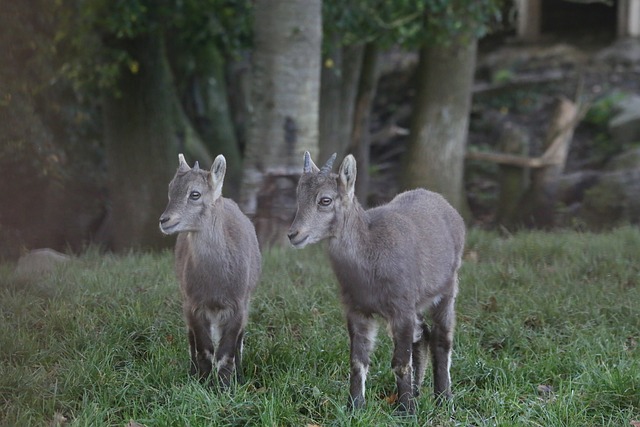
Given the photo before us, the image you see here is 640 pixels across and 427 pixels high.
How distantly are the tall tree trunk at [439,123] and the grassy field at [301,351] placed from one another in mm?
4436

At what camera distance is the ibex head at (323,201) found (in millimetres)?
5316

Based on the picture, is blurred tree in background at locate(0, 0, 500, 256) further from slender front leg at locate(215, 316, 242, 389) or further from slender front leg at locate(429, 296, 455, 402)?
slender front leg at locate(429, 296, 455, 402)

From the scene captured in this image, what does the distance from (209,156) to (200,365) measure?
8.14 m

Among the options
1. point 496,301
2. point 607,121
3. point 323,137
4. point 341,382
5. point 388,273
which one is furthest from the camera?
point 607,121

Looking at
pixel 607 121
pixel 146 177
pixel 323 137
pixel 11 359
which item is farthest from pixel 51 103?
pixel 607 121

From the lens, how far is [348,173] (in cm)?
540

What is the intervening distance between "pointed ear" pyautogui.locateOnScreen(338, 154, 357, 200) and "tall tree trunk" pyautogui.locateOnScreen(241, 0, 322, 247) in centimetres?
428

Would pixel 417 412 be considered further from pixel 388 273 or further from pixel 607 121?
pixel 607 121

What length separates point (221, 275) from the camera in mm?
6031

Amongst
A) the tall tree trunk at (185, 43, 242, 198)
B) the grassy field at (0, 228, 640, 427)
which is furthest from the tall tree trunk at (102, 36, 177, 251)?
the grassy field at (0, 228, 640, 427)

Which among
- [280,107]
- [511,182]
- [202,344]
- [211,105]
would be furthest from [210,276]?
[211,105]

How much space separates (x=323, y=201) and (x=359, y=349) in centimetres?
87

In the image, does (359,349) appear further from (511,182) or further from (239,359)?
(511,182)

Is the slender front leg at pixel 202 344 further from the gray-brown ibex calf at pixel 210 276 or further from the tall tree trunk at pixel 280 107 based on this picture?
the tall tree trunk at pixel 280 107
